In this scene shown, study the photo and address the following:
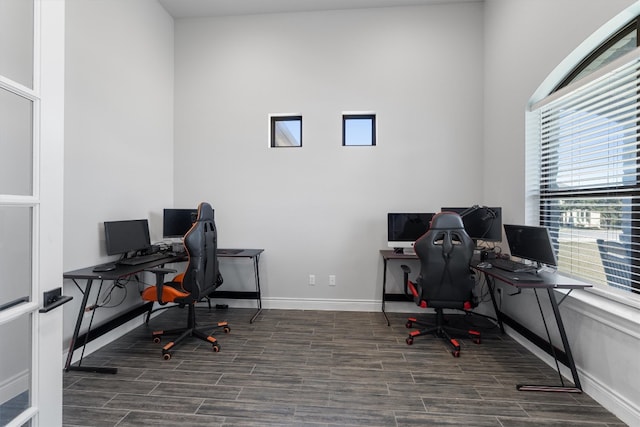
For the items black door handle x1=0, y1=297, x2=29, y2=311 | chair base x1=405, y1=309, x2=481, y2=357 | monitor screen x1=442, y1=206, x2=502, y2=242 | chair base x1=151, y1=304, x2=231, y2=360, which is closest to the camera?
black door handle x1=0, y1=297, x2=29, y2=311

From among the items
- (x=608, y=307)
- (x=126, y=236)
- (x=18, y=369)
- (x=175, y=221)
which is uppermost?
(x=175, y=221)

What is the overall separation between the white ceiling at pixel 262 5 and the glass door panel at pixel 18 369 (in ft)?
13.3

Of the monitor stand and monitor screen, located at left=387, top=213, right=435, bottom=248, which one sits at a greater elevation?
monitor screen, located at left=387, top=213, right=435, bottom=248

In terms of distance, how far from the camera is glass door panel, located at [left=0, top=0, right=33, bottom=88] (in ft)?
3.17

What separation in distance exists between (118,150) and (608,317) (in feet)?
14.9

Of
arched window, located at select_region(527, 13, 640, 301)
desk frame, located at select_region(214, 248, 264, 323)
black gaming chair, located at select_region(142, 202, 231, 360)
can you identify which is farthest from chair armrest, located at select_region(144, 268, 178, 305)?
arched window, located at select_region(527, 13, 640, 301)

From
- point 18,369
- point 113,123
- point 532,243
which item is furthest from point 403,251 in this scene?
point 113,123

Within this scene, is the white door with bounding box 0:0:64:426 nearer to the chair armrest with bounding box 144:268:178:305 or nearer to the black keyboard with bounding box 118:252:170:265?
the chair armrest with bounding box 144:268:178:305

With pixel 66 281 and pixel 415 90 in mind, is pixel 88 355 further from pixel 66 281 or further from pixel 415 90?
pixel 415 90

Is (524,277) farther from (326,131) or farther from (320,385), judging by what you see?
(326,131)

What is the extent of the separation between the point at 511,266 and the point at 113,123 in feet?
13.9

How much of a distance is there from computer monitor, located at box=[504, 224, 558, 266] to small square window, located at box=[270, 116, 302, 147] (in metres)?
2.75

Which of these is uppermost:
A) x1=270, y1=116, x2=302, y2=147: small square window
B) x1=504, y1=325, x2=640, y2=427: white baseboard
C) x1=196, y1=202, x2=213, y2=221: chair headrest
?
x1=270, y1=116, x2=302, y2=147: small square window

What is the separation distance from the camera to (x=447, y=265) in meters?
2.58
